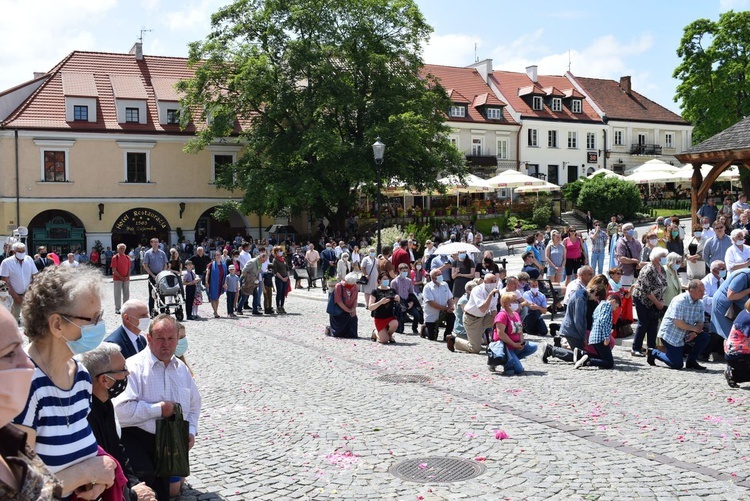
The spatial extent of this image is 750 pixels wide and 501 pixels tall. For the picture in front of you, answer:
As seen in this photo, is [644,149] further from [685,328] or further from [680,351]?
[685,328]

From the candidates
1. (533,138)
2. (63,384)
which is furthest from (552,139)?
(63,384)

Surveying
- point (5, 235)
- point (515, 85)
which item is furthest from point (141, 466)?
point (515, 85)

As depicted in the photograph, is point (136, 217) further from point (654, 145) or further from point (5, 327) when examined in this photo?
point (5, 327)

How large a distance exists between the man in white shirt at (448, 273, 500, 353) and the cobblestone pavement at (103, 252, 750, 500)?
50 cm

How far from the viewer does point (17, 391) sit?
2.43m

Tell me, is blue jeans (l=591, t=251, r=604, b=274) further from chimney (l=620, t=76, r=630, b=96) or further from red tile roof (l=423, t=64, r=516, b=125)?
chimney (l=620, t=76, r=630, b=96)

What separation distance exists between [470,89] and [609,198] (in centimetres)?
1722

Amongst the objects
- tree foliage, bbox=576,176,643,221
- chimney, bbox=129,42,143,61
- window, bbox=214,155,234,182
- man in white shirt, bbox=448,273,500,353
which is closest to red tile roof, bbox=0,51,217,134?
chimney, bbox=129,42,143,61

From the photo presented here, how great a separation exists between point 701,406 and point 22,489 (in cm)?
912

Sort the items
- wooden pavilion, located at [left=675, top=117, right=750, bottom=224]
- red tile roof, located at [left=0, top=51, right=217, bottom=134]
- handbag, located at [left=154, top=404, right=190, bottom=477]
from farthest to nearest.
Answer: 1. red tile roof, located at [left=0, top=51, right=217, bottom=134]
2. wooden pavilion, located at [left=675, top=117, right=750, bottom=224]
3. handbag, located at [left=154, top=404, right=190, bottom=477]

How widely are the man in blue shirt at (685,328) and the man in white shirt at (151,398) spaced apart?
8.46 meters

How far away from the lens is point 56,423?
3832mm

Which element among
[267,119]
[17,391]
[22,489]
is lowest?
[22,489]

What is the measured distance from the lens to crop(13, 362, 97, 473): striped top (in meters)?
3.78
